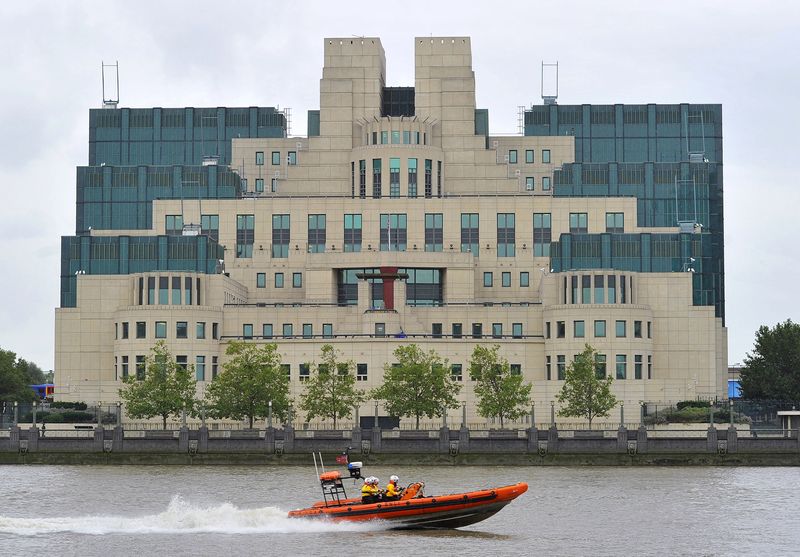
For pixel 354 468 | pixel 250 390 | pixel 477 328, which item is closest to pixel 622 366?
pixel 477 328

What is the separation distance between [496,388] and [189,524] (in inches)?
3187

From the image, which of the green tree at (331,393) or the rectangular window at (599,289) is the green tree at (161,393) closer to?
the green tree at (331,393)

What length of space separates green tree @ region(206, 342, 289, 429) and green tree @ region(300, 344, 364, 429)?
2.64 meters

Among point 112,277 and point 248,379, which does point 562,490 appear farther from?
point 112,277

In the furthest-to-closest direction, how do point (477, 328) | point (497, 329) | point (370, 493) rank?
point (477, 328)
point (497, 329)
point (370, 493)

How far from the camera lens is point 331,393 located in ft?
563

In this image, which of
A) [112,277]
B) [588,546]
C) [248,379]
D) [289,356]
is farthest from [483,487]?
[112,277]

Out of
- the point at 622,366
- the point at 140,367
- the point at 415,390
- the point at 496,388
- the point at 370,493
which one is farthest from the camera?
the point at 622,366

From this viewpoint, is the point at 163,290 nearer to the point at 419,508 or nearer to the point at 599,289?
the point at 599,289

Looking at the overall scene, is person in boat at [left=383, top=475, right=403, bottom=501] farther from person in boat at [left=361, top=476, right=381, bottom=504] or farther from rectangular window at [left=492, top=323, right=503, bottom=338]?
rectangular window at [left=492, top=323, right=503, bottom=338]

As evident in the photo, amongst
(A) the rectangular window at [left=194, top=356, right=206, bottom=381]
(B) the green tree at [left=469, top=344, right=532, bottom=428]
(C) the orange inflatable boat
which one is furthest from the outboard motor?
(A) the rectangular window at [left=194, top=356, right=206, bottom=381]

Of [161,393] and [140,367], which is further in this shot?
[140,367]

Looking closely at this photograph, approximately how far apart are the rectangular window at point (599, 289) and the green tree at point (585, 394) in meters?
14.6

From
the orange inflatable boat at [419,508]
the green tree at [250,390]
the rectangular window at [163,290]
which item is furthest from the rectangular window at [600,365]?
the orange inflatable boat at [419,508]
